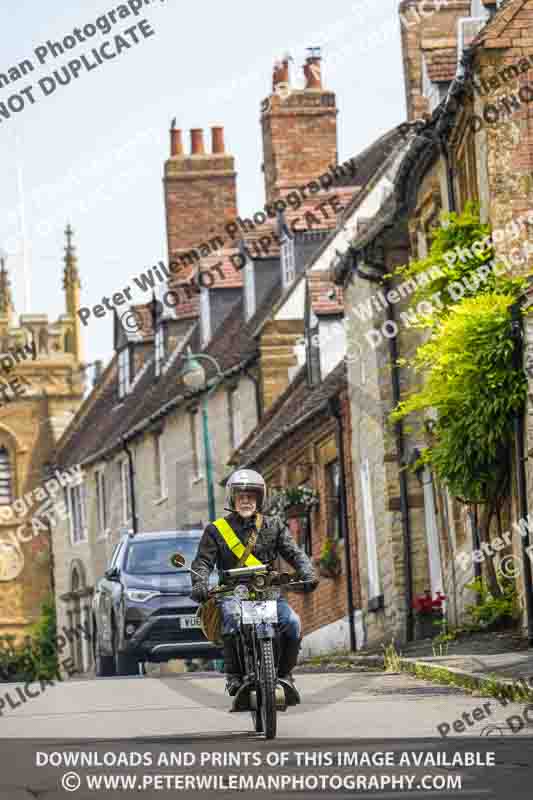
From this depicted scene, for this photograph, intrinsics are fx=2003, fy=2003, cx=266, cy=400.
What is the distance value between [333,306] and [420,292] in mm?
11291

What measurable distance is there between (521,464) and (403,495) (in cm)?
824

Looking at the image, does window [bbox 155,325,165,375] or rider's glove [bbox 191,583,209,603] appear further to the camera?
window [bbox 155,325,165,375]

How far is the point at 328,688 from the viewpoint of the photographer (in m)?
17.6

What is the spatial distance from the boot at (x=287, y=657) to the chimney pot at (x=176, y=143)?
40691 mm

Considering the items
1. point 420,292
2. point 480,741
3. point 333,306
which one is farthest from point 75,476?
point 480,741

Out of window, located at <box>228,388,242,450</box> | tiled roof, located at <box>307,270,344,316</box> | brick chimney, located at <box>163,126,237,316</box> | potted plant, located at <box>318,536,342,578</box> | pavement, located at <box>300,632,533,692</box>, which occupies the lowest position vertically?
pavement, located at <box>300,632,533,692</box>

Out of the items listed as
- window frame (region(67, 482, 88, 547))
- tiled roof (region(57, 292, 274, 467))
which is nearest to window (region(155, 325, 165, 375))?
tiled roof (region(57, 292, 274, 467))

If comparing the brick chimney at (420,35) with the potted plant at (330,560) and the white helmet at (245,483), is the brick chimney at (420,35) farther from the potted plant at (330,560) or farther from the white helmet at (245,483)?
the white helmet at (245,483)

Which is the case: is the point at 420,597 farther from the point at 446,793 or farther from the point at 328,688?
the point at 446,793

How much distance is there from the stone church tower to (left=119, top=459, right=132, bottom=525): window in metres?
20.8

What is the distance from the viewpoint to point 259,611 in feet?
41.1

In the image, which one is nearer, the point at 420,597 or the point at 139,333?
the point at 420,597

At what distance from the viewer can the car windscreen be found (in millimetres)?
24344

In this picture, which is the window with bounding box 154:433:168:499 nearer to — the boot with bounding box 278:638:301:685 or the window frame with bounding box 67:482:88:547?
the window frame with bounding box 67:482:88:547
